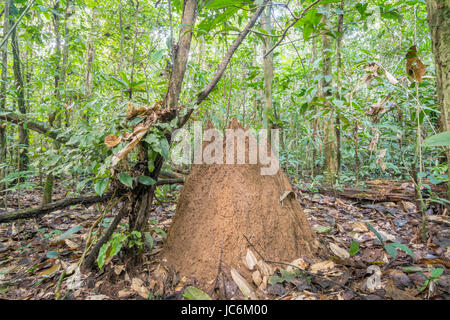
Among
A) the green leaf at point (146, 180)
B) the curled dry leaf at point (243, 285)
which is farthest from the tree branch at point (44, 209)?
the curled dry leaf at point (243, 285)

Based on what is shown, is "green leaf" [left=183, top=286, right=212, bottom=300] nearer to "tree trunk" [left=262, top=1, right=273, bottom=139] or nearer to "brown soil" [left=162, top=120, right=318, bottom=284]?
"brown soil" [left=162, top=120, right=318, bottom=284]

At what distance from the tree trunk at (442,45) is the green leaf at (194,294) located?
5.10 ft

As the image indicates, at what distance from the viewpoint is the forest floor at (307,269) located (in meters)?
1.36

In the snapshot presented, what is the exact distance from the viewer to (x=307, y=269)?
1.59m

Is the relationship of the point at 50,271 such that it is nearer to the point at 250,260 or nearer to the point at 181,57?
the point at 250,260

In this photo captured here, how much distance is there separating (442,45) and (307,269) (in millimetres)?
1460

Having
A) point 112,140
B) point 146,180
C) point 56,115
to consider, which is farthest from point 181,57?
point 56,115

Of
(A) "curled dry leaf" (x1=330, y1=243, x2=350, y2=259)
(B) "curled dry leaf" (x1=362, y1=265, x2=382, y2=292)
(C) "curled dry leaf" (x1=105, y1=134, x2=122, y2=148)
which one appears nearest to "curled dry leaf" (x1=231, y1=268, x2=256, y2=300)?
(B) "curled dry leaf" (x1=362, y1=265, x2=382, y2=292)

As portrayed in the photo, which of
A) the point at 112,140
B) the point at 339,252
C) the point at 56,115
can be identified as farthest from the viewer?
the point at 56,115

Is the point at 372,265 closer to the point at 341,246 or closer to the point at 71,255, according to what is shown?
the point at 341,246

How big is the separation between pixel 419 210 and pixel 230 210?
2206 mm
